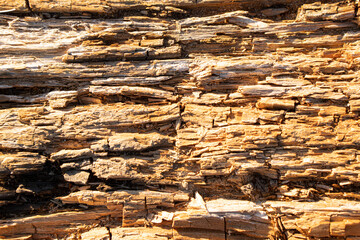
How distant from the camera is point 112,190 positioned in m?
6.38

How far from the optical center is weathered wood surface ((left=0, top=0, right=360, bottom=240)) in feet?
19.8

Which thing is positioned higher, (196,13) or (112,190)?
(196,13)

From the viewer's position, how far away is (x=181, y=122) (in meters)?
6.75

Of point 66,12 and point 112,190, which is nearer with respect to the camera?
point 112,190

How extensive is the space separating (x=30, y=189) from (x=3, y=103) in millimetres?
2893

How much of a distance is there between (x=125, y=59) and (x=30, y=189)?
4494 mm

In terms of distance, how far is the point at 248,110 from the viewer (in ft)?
21.7

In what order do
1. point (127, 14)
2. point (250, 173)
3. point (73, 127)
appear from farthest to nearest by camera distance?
1. point (127, 14)
2. point (73, 127)
3. point (250, 173)

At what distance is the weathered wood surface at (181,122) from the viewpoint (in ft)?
19.8

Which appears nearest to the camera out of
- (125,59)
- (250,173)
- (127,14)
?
(250,173)

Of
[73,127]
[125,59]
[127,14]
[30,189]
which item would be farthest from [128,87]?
[30,189]

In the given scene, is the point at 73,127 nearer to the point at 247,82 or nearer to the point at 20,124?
the point at 20,124

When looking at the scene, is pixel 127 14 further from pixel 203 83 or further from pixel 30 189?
pixel 30 189

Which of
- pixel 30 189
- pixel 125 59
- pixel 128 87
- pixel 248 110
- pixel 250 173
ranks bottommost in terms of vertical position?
pixel 30 189
